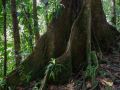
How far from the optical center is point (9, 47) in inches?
390

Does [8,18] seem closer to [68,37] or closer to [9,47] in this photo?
[9,47]

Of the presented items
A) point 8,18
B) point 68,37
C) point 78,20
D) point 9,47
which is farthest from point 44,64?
point 9,47

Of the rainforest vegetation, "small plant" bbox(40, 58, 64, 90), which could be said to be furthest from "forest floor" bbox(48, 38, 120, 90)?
"small plant" bbox(40, 58, 64, 90)

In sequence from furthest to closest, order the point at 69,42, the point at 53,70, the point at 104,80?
the point at 69,42, the point at 53,70, the point at 104,80

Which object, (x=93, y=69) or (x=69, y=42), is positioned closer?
(x=93, y=69)

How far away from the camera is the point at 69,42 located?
215 inches

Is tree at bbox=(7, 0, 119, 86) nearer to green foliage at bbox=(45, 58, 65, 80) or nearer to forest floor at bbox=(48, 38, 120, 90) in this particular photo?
green foliage at bbox=(45, 58, 65, 80)

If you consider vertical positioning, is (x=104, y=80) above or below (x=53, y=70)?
below

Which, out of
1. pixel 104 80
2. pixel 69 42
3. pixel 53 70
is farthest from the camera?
pixel 69 42

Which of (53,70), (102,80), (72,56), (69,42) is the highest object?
(69,42)

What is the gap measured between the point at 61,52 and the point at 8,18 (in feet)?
12.2

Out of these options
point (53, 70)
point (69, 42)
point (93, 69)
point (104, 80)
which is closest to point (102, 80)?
point (104, 80)

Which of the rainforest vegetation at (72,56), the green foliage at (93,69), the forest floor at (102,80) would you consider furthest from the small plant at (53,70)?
the green foliage at (93,69)

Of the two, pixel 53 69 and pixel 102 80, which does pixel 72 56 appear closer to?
pixel 53 69
